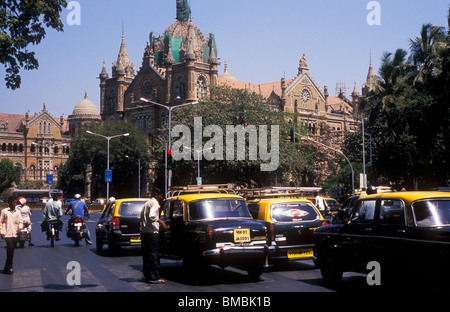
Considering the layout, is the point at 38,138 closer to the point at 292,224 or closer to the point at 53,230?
the point at 53,230

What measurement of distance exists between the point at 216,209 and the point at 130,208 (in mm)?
6073

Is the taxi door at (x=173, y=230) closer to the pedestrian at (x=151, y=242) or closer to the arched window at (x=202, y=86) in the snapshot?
the pedestrian at (x=151, y=242)

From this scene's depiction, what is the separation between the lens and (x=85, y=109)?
417ft

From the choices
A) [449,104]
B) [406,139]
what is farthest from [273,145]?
[449,104]

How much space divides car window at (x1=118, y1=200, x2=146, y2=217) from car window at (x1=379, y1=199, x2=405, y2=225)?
9.86m

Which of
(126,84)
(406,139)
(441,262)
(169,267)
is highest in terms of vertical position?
(126,84)

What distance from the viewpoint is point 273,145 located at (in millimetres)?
55531

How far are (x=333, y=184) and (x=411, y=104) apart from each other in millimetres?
28435

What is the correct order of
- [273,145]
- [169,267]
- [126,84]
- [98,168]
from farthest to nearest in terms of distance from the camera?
[126,84], [98,168], [273,145], [169,267]

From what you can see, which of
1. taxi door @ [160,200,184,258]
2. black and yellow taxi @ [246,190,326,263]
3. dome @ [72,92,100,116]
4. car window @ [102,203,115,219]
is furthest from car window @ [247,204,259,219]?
dome @ [72,92,100,116]

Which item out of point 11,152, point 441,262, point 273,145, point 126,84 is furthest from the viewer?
point 11,152

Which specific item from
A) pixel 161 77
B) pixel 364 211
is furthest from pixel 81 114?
pixel 364 211
